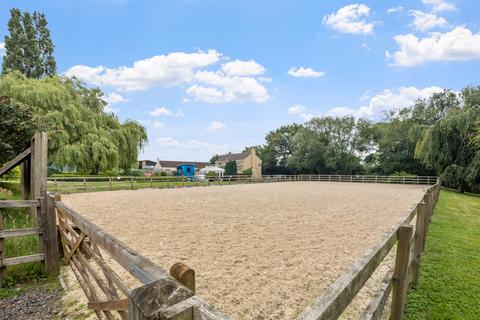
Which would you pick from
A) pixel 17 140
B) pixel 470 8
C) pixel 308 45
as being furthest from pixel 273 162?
pixel 17 140

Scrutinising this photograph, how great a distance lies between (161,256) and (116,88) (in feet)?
74.2

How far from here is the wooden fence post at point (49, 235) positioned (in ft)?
13.0

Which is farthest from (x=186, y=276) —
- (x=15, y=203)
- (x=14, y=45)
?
(x=14, y=45)

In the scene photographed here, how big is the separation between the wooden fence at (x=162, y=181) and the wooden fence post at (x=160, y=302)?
16.9 metres

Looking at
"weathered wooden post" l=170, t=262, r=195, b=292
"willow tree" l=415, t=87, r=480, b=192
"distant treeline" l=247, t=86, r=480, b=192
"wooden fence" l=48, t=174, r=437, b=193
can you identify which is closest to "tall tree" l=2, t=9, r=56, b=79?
"wooden fence" l=48, t=174, r=437, b=193

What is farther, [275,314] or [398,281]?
[275,314]

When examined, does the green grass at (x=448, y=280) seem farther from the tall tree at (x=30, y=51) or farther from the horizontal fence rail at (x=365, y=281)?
the tall tree at (x=30, y=51)

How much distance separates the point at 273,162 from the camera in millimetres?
50375

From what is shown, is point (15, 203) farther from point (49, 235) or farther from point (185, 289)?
point (185, 289)

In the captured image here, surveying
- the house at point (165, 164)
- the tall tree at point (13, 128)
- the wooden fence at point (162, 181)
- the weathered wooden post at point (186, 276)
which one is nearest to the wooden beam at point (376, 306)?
the weathered wooden post at point (186, 276)

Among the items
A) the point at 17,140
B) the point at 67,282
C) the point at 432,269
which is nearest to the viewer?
the point at 67,282

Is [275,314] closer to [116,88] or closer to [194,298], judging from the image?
[194,298]

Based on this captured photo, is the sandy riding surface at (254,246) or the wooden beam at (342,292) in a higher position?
the wooden beam at (342,292)

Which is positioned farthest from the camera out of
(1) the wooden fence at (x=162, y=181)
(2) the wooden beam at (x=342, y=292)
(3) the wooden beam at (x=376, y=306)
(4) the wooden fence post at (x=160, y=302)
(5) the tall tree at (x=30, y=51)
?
(5) the tall tree at (x=30, y=51)
